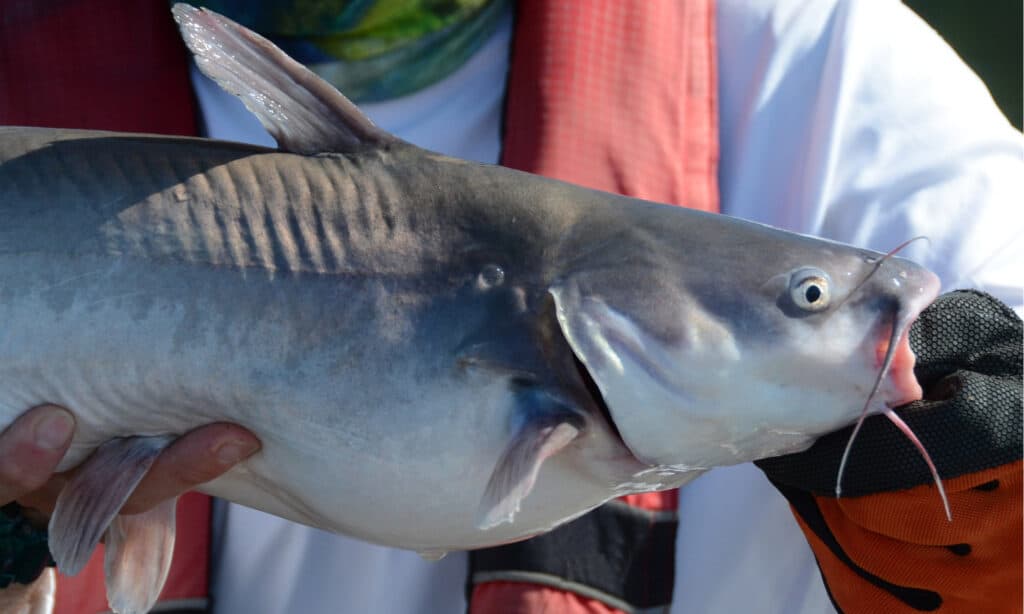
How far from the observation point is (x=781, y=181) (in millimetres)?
1812

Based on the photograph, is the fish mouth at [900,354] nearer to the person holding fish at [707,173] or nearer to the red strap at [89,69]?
the person holding fish at [707,173]

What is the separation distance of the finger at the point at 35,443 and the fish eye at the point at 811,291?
847mm

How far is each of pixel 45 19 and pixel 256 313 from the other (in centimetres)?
97

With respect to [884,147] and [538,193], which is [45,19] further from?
[884,147]

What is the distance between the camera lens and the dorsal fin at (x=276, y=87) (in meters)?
1.18

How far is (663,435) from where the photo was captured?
116 centimetres

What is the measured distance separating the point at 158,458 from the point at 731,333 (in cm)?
69

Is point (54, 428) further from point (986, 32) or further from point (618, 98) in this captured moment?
point (986, 32)

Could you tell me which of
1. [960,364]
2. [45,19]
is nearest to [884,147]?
[960,364]

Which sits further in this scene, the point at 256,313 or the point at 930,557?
the point at 930,557

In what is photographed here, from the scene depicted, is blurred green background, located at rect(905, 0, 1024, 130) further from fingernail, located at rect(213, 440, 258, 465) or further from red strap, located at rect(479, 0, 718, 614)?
fingernail, located at rect(213, 440, 258, 465)

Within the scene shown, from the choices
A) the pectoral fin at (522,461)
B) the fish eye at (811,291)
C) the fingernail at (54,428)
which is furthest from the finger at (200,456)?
the fish eye at (811,291)

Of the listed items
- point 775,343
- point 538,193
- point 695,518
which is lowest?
point 695,518

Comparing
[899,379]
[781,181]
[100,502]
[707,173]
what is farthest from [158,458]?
[781,181]
